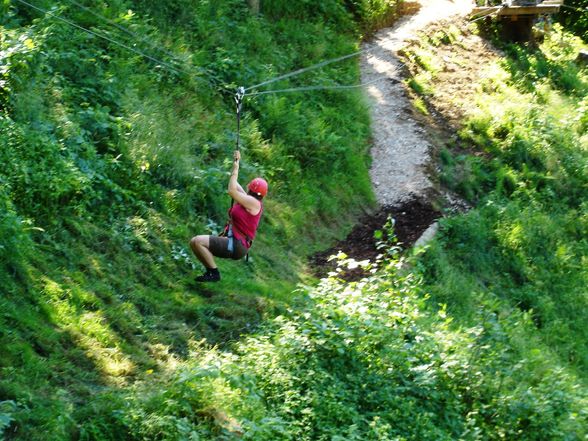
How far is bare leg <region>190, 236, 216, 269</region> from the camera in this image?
1141 centimetres

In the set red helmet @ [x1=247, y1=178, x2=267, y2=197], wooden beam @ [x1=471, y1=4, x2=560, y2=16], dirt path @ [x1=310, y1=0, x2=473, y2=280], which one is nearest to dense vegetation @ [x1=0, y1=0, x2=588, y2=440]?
dirt path @ [x1=310, y1=0, x2=473, y2=280]

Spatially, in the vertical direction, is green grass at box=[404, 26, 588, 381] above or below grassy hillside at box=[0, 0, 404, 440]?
below

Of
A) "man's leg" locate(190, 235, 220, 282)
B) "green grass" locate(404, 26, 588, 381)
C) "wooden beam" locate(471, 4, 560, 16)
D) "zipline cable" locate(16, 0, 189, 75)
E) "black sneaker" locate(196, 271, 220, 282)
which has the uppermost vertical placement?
"zipline cable" locate(16, 0, 189, 75)

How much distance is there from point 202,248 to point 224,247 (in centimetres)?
28

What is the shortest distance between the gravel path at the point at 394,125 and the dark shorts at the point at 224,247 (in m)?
7.49

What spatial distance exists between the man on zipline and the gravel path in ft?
24.0

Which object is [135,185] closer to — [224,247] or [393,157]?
[224,247]

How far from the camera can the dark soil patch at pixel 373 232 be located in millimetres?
15148

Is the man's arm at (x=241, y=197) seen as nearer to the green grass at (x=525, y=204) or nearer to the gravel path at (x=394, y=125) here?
the green grass at (x=525, y=204)

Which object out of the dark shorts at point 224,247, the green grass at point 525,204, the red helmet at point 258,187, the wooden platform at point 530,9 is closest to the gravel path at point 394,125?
the green grass at point 525,204

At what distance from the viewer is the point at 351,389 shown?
10.6m

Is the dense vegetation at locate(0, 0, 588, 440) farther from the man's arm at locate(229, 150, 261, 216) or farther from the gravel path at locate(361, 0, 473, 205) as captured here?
the man's arm at locate(229, 150, 261, 216)

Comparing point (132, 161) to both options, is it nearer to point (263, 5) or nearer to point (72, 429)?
point (72, 429)

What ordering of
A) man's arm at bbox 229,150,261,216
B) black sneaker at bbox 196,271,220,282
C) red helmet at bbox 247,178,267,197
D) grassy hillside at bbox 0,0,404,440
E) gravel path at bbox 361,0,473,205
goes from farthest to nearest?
gravel path at bbox 361,0,473,205
black sneaker at bbox 196,271,220,282
red helmet at bbox 247,178,267,197
man's arm at bbox 229,150,261,216
grassy hillside at bbox 0,0,404,440
